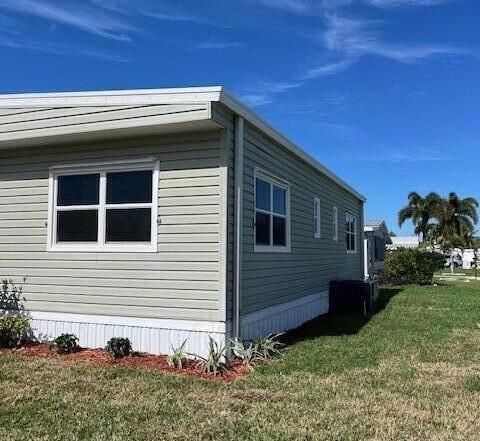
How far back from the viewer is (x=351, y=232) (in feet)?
57.3

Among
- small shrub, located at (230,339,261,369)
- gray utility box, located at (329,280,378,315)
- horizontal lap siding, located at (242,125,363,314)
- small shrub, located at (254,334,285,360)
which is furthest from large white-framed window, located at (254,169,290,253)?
gray utility box, located at (329,280,378,315)

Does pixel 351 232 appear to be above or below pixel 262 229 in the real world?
above

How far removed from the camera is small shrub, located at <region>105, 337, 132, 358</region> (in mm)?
7449

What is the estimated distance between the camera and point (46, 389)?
19.5 ft

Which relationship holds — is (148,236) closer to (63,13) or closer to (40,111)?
(40,111)

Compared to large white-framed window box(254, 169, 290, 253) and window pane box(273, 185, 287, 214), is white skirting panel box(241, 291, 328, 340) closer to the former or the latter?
large white-framed window box(254, 169, 290, 253)

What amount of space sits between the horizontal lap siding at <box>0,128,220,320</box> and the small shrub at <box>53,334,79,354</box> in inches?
19.2

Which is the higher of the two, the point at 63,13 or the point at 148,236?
the point at 63,13

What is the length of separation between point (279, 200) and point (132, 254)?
309cm

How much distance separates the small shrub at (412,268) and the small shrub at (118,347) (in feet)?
60.9

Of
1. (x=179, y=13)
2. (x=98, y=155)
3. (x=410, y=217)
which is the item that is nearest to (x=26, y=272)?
(x=98, y=155)

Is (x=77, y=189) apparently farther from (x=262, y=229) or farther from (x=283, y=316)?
(x=283, y=316)

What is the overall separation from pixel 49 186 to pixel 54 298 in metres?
1.75

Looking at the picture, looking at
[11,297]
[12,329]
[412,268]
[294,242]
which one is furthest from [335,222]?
[412,268]
